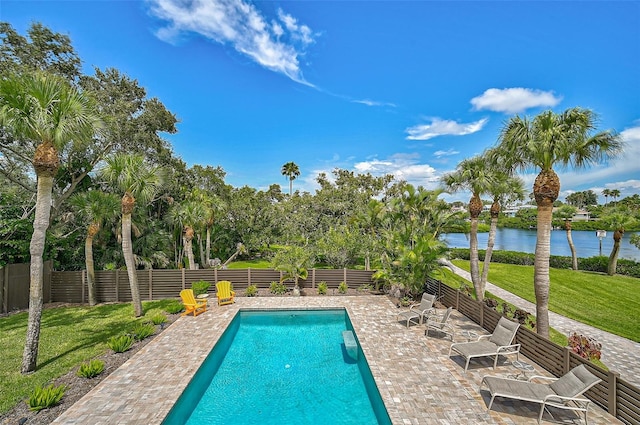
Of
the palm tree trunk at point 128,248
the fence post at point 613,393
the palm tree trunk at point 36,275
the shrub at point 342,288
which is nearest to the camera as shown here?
the fence post at point 613,393

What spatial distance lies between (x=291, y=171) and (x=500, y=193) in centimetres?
4452

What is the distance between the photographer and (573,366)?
5.86 m

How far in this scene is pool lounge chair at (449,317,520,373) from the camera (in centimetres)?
678

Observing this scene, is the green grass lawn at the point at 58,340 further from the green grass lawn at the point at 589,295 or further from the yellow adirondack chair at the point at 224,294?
the green grass lawn at the point at 589,295

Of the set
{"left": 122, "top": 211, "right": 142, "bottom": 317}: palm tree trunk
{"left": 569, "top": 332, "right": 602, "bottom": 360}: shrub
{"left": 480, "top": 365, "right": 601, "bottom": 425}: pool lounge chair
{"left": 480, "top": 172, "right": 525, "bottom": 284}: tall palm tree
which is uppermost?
{"left": 480, "top": 172, "right": 525, "bottom": 284}: tall palm tree

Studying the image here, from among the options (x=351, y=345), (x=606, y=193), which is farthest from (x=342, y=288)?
(x=606, y=193)

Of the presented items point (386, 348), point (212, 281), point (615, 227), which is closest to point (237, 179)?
point (212, 281)

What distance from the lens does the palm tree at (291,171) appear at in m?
53.6

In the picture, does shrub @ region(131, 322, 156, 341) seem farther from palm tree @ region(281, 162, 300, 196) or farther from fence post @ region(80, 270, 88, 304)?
palm tree @ region(281, 162, 300, 196)

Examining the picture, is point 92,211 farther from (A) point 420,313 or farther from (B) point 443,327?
(B) point 443,327

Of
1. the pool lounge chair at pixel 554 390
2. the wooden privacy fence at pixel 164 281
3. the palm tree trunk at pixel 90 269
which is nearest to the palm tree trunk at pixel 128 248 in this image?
the palm tree trunk at pixel 90 269

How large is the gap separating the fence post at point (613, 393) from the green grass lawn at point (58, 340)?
11148 mm

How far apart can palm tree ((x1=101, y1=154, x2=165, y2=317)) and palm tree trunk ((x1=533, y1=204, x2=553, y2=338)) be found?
1335 centimetres

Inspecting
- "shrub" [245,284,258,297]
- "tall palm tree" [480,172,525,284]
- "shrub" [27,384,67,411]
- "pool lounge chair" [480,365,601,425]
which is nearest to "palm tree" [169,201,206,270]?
"shrub" [245,284,258,297]
